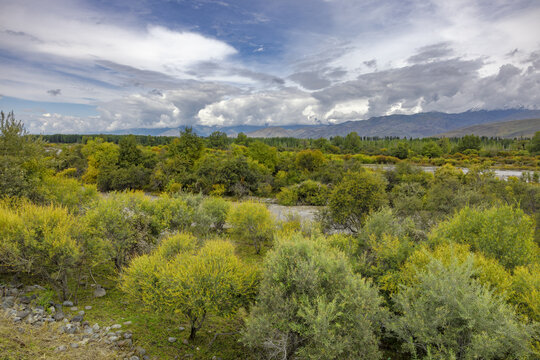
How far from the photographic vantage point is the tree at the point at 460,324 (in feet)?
21.6

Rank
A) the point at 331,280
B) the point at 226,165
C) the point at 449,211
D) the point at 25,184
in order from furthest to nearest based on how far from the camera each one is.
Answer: the point at 226,165 < the point at 449,211 < the point at 25,184 < the point at 331,280

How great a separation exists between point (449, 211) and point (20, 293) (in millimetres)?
27806

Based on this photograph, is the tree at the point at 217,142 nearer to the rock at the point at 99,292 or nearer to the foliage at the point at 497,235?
the rock at the point at 99,292

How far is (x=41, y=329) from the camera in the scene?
830 cm

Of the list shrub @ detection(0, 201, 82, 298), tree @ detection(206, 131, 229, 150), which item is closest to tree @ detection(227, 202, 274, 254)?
shrub @ detection(0, 201, 82, 298)

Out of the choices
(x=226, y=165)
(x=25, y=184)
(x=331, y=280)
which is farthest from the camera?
(x=226, y=165)

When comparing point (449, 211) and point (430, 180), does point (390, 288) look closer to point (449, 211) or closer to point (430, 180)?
point (449, 211)

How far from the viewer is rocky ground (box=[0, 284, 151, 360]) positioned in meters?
7.29

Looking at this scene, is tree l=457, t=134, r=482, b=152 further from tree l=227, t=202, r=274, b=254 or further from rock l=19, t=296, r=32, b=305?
rock l=19, t=296, r=32, b=305

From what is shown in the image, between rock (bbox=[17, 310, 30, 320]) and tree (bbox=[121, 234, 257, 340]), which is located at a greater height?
tree (bbox=[121, 234, 257, 340])

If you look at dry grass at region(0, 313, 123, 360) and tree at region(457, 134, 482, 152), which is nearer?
dry grass at region(0, 313, 123, 360)

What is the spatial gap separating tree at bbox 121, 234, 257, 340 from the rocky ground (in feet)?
4.68

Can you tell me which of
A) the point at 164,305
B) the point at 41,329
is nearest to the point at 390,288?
the point at 164,305

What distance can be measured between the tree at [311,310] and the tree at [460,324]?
3.87ft
